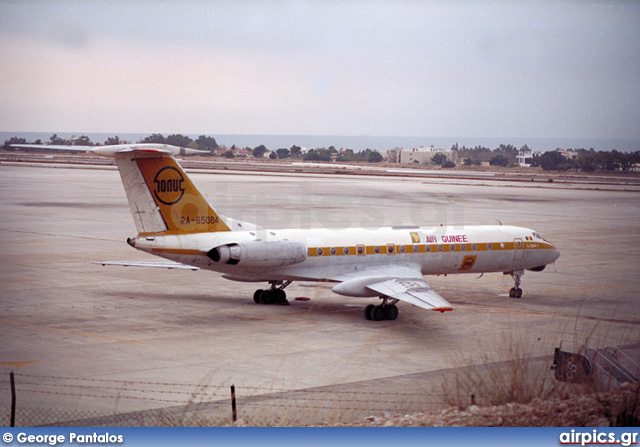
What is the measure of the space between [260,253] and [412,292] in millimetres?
5007

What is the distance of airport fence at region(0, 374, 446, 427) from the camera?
15.7 m

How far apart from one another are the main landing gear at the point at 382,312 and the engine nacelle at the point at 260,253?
2800mm

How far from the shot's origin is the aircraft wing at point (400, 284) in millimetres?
24375

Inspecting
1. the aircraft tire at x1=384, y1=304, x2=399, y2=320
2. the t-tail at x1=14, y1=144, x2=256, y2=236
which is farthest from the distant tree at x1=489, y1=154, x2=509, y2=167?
the t-tail at x1=14, y1=144, x2=256, y2=236

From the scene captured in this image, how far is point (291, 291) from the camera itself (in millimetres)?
32125

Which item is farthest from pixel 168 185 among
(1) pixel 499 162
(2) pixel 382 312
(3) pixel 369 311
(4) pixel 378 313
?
(1) pixel 499 162

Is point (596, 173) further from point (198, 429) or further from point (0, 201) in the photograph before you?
point (198, 429)

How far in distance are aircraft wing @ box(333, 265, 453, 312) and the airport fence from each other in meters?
5.92

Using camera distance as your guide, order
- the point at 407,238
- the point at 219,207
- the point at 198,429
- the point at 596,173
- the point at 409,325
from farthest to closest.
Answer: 1. the point at 596,173
2. the point at 219,207
3. the point at 407,238
4. the point at 409,325
5. the point at 198,429

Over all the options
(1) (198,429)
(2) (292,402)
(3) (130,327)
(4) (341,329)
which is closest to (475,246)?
(4) (341,329)

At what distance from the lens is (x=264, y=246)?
26.3 meters

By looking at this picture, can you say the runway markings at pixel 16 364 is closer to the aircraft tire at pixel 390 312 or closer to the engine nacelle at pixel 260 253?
the engine nacelle at pixel 260 253

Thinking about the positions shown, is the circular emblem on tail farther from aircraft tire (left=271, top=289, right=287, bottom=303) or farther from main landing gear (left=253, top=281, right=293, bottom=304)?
aircraft tire (left=271, top=289, right=287, bottom=303)

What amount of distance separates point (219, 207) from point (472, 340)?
42801mm
